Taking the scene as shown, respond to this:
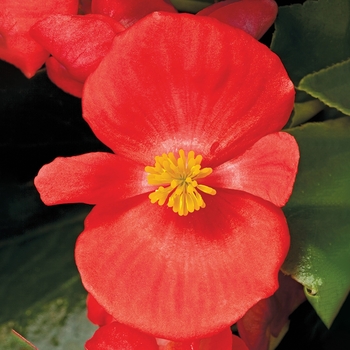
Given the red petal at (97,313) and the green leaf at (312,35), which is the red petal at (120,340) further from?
the green leaf at (312,35)

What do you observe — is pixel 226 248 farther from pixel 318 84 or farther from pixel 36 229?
pixel 36 229

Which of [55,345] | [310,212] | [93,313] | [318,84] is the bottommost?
[55,345]

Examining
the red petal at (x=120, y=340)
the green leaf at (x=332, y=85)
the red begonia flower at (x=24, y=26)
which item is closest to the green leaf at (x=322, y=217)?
the green leaf at (x=332, y=85)

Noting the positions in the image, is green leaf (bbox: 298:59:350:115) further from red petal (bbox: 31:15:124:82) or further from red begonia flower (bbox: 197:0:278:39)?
red petal (bbox: 31:15:124:82)

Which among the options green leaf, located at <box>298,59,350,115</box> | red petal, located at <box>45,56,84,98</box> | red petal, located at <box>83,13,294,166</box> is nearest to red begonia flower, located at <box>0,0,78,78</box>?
red petal, located at <box>45,56,84,98</box>

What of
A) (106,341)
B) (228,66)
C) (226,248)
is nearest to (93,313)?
(106,341)

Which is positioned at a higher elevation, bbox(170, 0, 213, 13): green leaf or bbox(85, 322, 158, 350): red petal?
bbox(170, 0, 213, 13): green leaf

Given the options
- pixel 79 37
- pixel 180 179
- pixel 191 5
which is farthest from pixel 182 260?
pixel 191 5

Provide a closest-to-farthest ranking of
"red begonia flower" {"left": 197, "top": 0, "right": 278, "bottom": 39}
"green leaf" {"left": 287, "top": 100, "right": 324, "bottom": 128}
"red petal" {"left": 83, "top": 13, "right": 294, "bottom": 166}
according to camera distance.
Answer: "red petal" {"left": 83, "top": 13, "right": 294, "bottom": 166}
"red begonia flower" {"left": 197, "top": 0, "right": 278, "bottom": 39}
"green leaf" {"left": 287, "top": 100, "right": 324, "bottom": 128}
